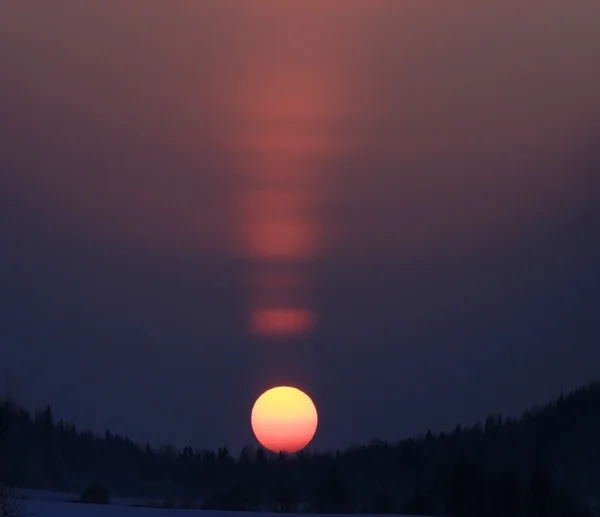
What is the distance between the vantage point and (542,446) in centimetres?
6209

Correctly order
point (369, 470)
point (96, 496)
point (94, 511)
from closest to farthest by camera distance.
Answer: point (94, 511) < point (96, 496) < point (369, 470)

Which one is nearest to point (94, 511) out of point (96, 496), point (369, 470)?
point (96, 496)

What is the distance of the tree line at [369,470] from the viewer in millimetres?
40156

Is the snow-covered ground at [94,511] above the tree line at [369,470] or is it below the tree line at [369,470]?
below

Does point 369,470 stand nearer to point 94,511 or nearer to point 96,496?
point 96,496

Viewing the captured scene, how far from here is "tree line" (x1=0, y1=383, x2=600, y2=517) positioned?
40.2m

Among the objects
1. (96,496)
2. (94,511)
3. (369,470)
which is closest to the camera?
(94,511)

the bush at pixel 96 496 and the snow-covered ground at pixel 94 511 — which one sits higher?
the bush at pixel 96 496

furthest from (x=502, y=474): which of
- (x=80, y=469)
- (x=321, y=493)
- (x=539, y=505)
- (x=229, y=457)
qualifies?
(x=80, y=469)

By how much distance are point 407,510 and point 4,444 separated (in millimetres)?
13555

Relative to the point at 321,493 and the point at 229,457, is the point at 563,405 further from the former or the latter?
the point at 321,493

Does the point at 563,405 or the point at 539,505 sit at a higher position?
the point at 563,405

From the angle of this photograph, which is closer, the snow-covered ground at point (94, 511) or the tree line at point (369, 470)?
the snow-covered ground at point (94, 511)

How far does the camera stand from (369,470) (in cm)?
5425
